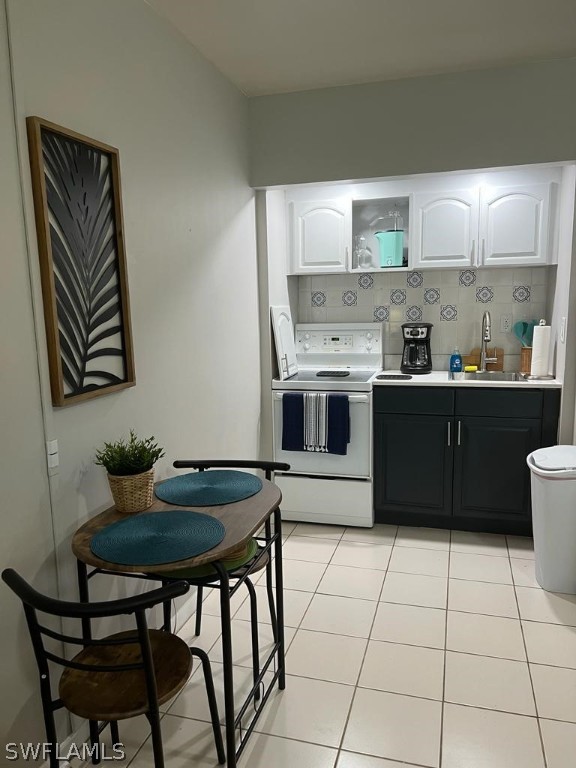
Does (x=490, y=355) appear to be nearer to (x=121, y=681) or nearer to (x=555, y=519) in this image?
(x=555, y=519)

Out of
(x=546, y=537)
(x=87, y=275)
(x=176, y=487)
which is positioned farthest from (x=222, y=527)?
(x=546, y=537)

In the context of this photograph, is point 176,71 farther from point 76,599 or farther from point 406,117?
point 76,599

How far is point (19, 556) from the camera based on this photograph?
1663mm

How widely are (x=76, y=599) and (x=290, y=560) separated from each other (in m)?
1.56

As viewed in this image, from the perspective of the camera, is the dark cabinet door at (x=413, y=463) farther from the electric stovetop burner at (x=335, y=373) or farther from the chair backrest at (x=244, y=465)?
the chair backrest at (x=244, y=465)

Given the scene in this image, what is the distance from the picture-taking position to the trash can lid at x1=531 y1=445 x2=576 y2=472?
2787 mm

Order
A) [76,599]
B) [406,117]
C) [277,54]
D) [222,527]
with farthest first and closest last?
[406,117] < [277,54] < [76,599] < [222,527]

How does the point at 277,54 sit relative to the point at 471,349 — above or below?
above

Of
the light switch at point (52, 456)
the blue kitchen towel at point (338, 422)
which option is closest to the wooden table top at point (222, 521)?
the light switch at point (52, 456)

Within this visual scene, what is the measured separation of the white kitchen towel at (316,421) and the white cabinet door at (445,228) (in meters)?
1.10

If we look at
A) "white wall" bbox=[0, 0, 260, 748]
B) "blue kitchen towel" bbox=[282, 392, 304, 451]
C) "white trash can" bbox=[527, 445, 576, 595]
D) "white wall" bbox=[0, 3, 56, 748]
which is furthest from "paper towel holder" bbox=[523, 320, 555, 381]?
"white wall" bbox=[0, 3, 56, 748]

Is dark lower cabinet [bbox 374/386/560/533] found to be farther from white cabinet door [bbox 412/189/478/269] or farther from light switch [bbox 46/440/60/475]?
light switch [bbox 46/440/60/475]

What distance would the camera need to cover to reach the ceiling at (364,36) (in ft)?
7.65

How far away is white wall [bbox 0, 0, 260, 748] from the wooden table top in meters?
0.11
